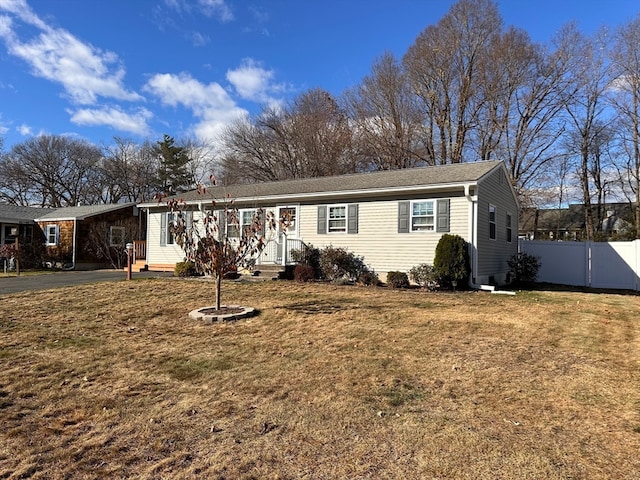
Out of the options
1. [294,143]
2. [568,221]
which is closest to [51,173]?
[294,143]

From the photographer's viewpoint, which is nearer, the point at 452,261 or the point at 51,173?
the point at 452,261

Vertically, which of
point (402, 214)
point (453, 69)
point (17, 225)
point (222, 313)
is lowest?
point (222, 313)

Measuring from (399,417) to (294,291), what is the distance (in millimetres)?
7432

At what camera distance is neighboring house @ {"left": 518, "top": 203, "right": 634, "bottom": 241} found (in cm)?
2937

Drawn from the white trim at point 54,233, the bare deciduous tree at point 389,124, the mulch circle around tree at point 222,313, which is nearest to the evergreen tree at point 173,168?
the white trim at point 54,233

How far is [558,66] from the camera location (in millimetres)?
24547

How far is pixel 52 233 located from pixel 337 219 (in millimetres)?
17783

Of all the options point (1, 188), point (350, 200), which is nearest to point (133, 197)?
point (1, 188)

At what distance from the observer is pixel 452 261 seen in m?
11.5

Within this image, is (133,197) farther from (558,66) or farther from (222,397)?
(222,397)

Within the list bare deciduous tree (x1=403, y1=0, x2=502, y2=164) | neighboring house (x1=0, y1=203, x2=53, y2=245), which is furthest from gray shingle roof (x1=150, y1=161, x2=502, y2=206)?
bare deciduous tree (x1=403, y1=0, x2=502, y2=164)

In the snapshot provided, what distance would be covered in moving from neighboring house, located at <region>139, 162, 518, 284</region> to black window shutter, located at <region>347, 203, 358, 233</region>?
3 centimetres

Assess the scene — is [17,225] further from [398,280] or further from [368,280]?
[398,280]

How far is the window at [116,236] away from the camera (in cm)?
2244
